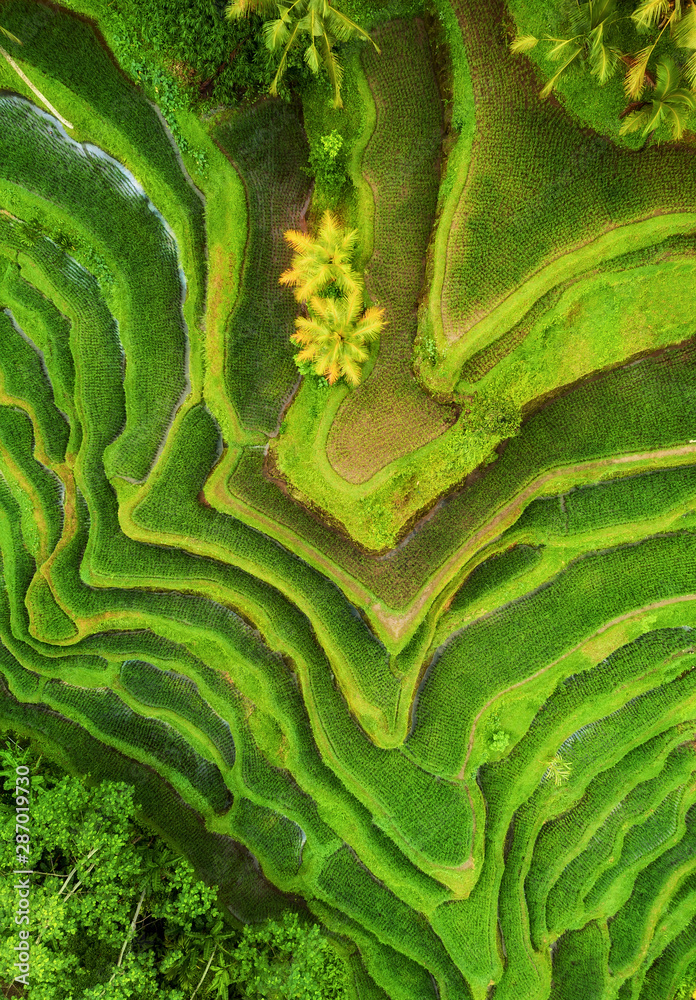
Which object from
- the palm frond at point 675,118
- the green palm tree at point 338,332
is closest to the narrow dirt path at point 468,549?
the green palm tree at point 338,332

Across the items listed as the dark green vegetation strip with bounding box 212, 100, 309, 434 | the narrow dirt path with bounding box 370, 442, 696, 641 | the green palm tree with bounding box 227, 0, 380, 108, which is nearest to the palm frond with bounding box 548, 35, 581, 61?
the green palm tree with bounding box 227, 0, 380, 108

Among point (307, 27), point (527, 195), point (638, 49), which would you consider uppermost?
point (638, 49)

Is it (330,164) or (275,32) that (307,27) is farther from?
(330,164)

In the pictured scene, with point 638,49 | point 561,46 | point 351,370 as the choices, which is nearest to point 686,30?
point 638,49

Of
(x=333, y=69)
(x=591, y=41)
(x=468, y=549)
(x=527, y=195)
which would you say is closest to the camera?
(x=591, y=41)

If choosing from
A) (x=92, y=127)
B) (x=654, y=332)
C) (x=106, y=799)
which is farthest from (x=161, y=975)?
(x=92, y=127)

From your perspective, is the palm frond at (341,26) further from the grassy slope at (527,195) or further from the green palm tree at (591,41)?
the green palm tree at (591,41)
